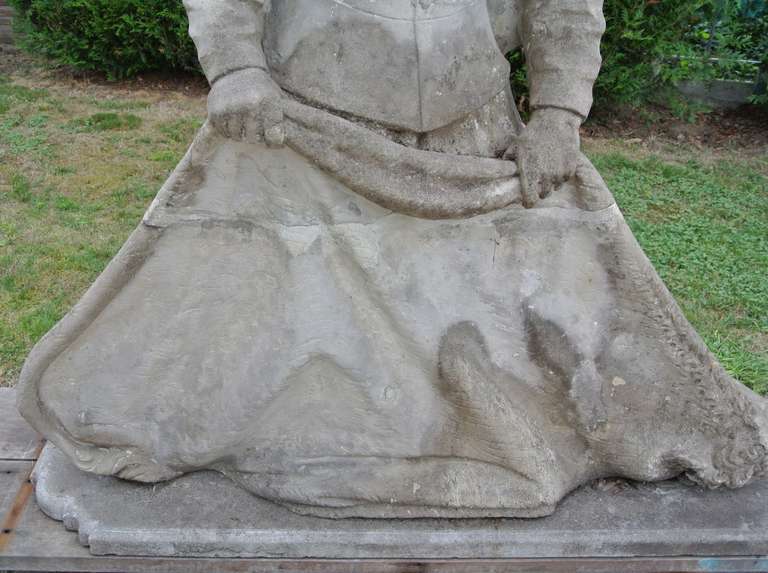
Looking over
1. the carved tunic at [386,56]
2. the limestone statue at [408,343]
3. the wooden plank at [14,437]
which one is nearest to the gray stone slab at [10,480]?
the wooden plank at [14,437]

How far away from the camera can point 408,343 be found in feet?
7.75

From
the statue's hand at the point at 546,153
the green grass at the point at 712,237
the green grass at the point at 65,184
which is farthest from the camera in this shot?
the green grass at the point at 65,184

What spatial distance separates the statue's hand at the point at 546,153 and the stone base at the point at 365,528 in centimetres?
88

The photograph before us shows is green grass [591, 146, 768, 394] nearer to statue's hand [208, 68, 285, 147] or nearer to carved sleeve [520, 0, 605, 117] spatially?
carved sleeve [520, 0, 605, 117]

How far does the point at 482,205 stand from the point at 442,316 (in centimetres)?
35

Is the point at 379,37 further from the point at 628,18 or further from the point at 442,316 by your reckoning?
the point at 628,18

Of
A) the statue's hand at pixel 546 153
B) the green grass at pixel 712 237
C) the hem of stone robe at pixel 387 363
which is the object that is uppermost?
the statue's hand at pixel 546 153

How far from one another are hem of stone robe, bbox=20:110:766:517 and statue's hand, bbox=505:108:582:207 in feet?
0.40

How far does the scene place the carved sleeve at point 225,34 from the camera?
2043 mm

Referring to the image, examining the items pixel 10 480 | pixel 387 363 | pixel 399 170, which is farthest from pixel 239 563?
pixel 399 170

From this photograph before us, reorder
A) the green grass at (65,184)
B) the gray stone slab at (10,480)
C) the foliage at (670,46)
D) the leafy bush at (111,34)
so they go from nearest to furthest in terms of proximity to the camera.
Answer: the gray stone slab at (10,480) < the green grass at (65,184) < the foliage at (670,46) < the leafy bush at (111,34)

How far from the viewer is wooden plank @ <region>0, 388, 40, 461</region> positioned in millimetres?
2641

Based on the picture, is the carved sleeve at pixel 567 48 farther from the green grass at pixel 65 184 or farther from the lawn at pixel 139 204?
the green grass at pixel 65 184

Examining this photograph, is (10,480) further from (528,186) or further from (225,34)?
(528,186)
